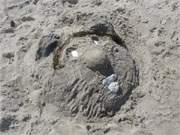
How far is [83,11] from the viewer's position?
159 inches

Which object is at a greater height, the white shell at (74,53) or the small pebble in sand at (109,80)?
the white shell at (74,53)

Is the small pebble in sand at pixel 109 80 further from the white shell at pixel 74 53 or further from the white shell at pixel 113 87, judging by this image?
the white shell at pixel 74 53

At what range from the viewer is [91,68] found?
3385 mm

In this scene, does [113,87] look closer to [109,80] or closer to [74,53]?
[109,80]

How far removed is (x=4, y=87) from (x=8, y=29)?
2.31 feet

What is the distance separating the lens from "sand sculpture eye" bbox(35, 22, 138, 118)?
3305mm

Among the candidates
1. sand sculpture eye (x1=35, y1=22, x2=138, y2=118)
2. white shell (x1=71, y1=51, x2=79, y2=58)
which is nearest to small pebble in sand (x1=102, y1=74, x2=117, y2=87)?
sand sculpture eye (x1=35, y1=22, x2=138, y2=118)

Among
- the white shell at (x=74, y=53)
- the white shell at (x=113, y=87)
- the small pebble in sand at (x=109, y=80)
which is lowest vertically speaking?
the white shell at (x=113, y=87)

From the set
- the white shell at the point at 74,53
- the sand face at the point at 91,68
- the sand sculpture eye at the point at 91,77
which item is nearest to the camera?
the sand face at the point at 91,68

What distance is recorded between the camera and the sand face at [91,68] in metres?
3.20

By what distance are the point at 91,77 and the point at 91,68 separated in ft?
0.22

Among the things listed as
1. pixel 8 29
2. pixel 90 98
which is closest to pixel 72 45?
pixel 90 98

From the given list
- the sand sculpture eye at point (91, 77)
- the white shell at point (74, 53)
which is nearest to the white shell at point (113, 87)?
the sand sculpture eye at point (91, 77)

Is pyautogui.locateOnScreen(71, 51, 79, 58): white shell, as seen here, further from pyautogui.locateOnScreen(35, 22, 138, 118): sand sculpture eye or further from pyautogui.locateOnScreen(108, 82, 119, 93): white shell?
pyautogui.locateOnScreen(108, 82, 119, 93): white shell
